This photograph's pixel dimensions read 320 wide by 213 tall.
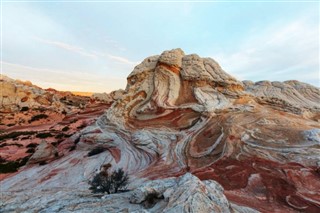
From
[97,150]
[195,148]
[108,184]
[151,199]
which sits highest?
[195,148]

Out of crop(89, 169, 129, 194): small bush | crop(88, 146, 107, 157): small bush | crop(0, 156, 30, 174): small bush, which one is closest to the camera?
crop(89, 169, 129, 194): small bush

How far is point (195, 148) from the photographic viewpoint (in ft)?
54.4

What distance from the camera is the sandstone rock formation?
9516 mm

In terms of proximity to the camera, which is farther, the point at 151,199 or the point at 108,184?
the point at 108,184

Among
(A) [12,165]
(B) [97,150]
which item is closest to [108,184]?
(B) [97,150]

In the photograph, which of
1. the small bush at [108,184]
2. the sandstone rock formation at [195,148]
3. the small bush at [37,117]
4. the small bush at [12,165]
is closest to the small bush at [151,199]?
the sandstone rock formation at [195,148]

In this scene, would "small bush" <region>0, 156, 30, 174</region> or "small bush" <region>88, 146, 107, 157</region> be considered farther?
"small bush" <region>88, 146, 107, 157</region>

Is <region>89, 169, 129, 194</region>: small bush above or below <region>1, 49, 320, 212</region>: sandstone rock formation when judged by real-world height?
below

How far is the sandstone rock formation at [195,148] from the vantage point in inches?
375

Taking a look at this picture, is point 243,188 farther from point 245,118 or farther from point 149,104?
point 149,104

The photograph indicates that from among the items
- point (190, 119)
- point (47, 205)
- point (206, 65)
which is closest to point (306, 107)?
point (206, 65)

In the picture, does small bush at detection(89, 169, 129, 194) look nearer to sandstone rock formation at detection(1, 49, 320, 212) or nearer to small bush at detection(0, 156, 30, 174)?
sandstone rock formation at detection(1, 49, 320, 212)

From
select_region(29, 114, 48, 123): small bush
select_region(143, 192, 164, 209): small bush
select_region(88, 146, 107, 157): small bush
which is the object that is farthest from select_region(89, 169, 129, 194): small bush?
select_region(29, 114, 48, 123): small bush

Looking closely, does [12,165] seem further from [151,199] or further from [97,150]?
[151,199]
